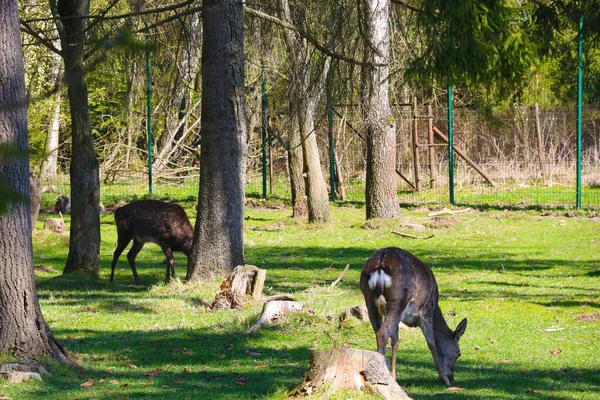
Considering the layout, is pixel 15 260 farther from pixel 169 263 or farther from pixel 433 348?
pixel 169 263

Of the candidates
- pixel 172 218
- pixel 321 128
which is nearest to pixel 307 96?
pixel 172 218

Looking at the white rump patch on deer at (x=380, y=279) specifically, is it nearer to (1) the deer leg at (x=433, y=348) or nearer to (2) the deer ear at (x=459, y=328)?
(1) the deer leg at (x=433, y=348)

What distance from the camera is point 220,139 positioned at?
13.6m

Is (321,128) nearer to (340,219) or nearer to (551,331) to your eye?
(340,219)

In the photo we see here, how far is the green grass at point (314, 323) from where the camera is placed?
814cm

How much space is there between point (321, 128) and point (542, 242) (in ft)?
36.2

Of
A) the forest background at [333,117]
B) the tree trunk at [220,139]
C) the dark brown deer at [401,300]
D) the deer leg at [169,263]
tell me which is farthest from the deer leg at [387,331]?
the forest background at [333,117]

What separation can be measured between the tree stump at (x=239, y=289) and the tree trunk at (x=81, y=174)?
3.99m

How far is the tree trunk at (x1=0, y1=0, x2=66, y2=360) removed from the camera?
297 inches

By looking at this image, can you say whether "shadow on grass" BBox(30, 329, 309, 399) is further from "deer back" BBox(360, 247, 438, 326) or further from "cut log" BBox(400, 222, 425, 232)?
"cut log" BBox(400, 222, 425, 232)

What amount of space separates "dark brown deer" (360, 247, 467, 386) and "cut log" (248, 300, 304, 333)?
2.83 m

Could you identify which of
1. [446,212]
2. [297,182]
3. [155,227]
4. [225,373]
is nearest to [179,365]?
[225,373]

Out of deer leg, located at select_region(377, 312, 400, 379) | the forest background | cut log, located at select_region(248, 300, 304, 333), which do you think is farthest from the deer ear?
the forest background

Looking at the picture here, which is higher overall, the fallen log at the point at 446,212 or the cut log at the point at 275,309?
the fallen log at the point at 446,212
